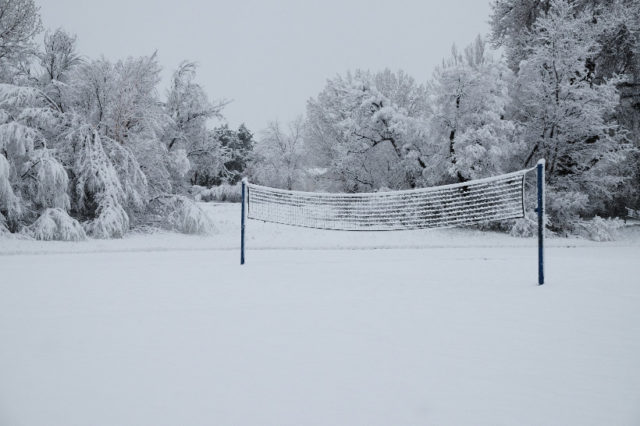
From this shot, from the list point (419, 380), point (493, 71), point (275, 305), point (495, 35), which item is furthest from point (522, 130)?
point (419, 380)

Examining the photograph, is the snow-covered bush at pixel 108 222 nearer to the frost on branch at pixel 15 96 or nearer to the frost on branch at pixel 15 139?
the frost on branch at pixel 15 139

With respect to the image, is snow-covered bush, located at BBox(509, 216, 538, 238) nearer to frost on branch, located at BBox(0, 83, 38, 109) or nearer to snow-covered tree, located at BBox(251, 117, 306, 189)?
snow-covered tree, located at BBox(251, 117, 306, 189)

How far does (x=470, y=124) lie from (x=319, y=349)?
52.0 ft

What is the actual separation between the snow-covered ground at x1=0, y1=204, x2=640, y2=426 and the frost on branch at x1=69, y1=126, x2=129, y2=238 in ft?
21.1

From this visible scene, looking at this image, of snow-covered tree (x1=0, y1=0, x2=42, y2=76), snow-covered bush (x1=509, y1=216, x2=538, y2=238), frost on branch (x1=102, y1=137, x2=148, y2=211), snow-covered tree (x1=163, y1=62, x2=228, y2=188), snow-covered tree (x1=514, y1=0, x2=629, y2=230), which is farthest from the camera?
snow-covered tree (x1=163, y1=62, x2=228, y2=188)

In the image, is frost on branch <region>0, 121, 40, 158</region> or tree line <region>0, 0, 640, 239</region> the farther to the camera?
tree line <region>0, 0, 640, 239</region>

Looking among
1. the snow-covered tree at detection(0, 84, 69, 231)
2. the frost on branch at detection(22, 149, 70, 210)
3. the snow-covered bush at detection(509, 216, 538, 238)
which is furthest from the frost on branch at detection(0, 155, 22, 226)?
the snow-covered bush at detection(509, 216, 538, 238)

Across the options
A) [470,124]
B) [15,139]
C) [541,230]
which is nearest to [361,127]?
[470,124]

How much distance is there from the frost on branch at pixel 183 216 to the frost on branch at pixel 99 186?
1.68 meters

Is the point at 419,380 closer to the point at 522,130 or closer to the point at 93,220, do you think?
the point at 93,220

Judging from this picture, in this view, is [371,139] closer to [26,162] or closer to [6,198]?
[26,162]

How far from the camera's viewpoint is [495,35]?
21766 mm

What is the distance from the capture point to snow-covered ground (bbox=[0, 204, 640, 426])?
2.54 m

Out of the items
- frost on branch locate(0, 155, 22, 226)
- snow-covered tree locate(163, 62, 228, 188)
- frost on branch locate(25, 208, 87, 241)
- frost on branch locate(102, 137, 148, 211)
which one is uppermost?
snow-covered tree locate(163, 62, 228, 188)
